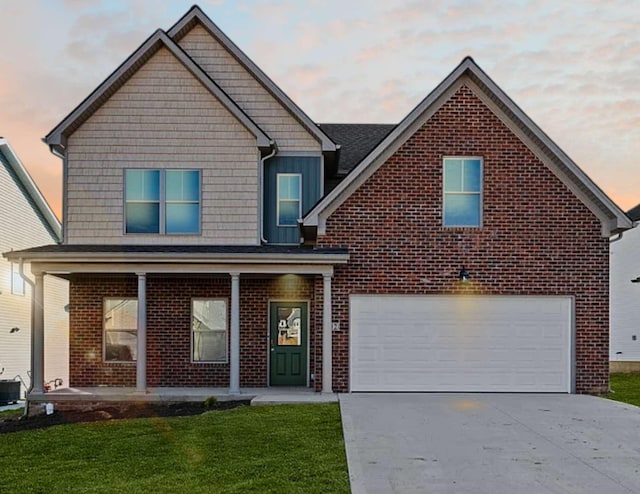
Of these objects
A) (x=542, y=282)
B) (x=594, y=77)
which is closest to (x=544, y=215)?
(x=542, y=282)

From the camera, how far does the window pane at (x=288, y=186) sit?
52.0 ft

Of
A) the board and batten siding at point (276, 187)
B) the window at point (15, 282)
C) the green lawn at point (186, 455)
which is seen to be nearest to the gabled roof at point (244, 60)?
the board and batten siding at point (276, 187)

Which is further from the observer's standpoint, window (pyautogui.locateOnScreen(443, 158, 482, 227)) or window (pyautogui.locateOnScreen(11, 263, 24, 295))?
window (pyautogui.locateOnScreen(11, 263, 24, 295))

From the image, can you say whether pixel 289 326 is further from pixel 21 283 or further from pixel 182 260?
pixel 21 283

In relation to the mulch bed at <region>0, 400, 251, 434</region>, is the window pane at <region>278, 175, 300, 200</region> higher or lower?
higher

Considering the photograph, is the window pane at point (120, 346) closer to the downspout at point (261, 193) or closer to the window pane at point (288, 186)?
the downspout at point (261, 193)

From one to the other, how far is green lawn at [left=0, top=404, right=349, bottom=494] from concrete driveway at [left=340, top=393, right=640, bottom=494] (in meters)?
0.47

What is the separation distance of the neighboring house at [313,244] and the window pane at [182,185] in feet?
0.11

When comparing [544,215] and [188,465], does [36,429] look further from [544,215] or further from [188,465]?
[544,215]

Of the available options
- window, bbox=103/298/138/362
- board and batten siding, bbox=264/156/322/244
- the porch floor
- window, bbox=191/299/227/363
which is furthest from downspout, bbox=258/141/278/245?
the porch floor

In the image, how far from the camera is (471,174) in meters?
14.4

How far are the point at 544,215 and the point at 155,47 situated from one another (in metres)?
9.67

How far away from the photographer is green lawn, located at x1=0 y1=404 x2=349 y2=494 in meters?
7.21

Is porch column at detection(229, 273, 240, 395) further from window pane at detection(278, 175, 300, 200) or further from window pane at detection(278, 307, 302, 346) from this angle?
window pane at detection(278, 175, 300, 200)
